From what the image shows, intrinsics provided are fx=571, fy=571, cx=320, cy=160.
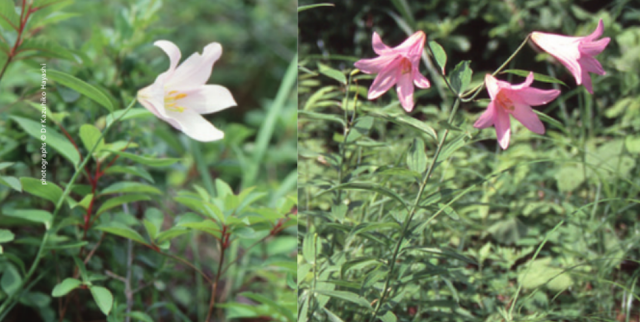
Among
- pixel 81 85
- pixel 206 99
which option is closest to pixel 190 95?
pixel 206 99

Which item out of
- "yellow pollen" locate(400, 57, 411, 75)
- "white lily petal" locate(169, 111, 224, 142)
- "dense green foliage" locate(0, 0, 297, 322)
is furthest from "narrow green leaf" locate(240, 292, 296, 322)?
"yellow pollen" locate(400, 57, 411, 75)

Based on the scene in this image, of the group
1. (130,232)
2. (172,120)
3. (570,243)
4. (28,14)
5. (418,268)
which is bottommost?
(570,243)

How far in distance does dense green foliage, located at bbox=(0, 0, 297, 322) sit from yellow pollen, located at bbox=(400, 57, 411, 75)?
0.76ft

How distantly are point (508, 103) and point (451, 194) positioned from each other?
121 mm

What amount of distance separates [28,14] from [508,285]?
782 mm

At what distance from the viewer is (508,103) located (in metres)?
0.64

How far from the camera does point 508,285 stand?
35.1 inches

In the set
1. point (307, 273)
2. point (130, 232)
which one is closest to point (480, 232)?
point (307, 273)

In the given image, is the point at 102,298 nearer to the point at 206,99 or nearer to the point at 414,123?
the point at 206,99

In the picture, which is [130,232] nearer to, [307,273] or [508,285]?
[307,273]

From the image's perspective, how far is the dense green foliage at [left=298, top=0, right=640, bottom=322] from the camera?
0.71 metres

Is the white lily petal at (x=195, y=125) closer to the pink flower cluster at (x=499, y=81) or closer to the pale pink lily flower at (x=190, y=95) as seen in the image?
the pale pink lily flower at (x=190, y=95)

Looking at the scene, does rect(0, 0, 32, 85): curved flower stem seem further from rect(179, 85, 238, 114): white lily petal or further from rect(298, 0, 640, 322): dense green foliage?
rect(298, 0, 640, 322): dense green foliage

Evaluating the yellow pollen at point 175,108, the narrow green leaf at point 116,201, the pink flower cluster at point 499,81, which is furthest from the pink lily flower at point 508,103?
the narrow green leaf at point 116,201
